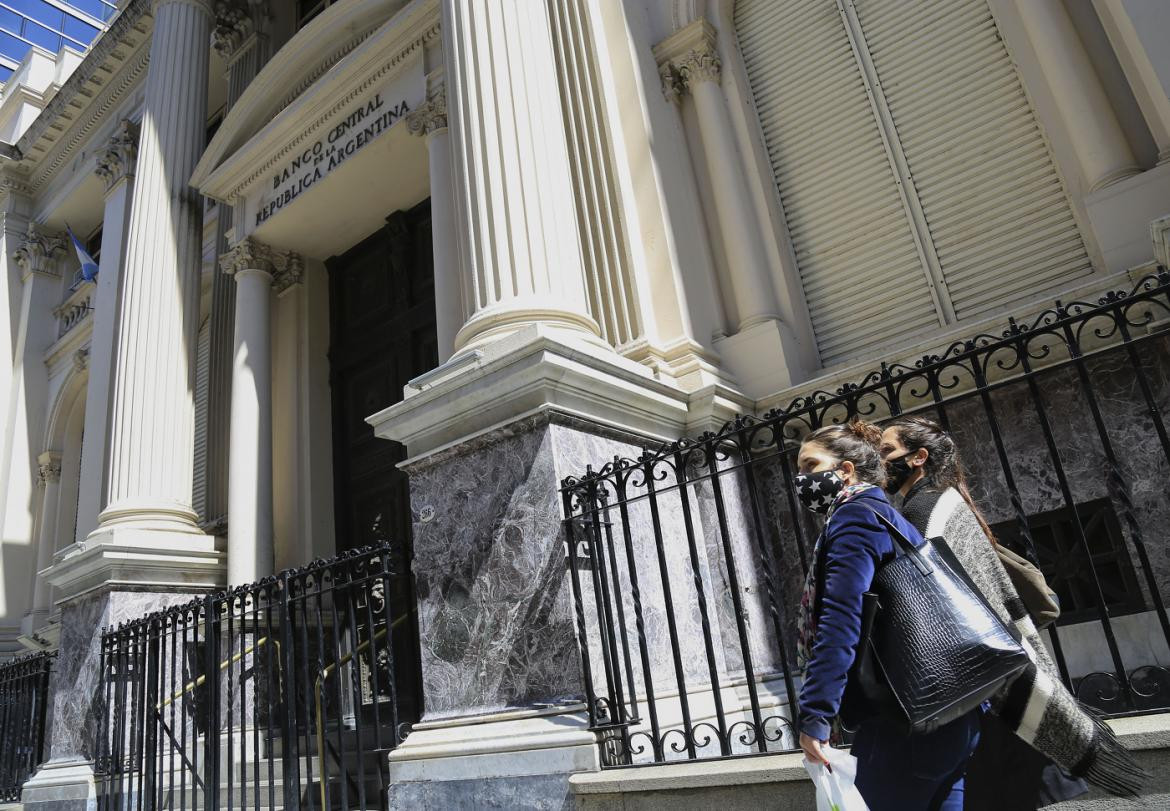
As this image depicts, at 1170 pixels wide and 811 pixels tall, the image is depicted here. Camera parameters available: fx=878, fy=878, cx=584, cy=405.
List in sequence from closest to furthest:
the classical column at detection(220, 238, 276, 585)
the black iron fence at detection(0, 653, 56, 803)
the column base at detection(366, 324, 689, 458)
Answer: the column base at detection(366, 324, 689, 458) → the black iron fence at detection(0, 653, 56, 803) → the classical column at detection(220, 238, 276, 585)

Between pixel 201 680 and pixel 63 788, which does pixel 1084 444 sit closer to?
pixel 201 680

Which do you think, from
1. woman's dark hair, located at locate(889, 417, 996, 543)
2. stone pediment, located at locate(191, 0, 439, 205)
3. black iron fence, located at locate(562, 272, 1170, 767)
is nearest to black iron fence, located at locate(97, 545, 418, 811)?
black iron fence, located at locate(562, 272, 1170, 767)

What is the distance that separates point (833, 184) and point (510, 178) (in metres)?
2.86

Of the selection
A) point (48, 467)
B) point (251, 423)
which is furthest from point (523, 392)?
point (48, 467)

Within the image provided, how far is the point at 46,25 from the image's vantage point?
22.3 metres

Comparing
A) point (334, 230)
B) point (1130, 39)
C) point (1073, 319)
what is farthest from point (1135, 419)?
point (334, 230)

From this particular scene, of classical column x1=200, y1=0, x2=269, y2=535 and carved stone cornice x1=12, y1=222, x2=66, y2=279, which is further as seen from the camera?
carved stone cornice x1=12, y1=222, x2=66, y2=279

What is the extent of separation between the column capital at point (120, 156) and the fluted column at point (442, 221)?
7311mm

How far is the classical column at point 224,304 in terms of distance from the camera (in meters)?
11.5

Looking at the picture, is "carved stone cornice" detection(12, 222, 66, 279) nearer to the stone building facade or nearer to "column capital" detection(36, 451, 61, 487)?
"column capital" detection(36, 451, 61, 487)

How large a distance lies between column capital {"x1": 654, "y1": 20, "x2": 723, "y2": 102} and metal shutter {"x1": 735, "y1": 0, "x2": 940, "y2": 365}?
373mm

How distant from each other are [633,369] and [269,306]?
281 inches

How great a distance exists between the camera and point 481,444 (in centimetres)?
489

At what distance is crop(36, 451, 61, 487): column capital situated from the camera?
1612cm
